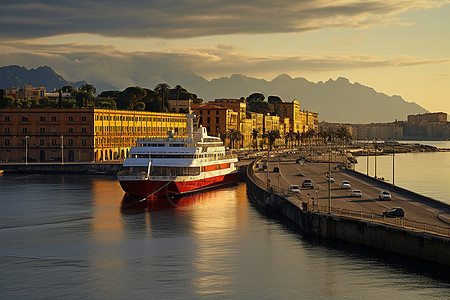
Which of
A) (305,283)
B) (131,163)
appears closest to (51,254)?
(305,283)

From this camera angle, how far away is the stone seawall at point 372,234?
58562mm

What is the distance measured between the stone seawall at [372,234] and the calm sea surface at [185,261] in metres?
1.08

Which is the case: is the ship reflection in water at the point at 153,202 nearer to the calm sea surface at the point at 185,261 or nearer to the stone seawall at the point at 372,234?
the calm sea surface at the point at 185,261

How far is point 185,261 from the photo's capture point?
64250 millimetres

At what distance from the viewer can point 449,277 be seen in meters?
55.5

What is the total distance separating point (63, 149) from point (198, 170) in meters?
83.0

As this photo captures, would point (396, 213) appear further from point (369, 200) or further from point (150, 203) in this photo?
point (150, 203)

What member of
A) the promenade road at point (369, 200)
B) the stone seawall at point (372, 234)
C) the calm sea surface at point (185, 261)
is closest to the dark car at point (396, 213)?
the promenade road at point (369, 200)

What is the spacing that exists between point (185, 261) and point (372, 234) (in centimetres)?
1874

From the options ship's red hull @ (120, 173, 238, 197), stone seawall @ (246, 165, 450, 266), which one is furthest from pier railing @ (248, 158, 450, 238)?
ship's red hull @ (120, 173, 238, 197)

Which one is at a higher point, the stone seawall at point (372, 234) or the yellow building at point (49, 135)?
the yellow building at point (49, 135)

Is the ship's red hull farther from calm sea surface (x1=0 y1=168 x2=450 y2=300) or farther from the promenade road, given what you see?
the promenade road

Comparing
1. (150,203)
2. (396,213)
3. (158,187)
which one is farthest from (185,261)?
(158,187)

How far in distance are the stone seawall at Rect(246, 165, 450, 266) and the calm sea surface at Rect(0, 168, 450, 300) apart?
1.08 metres
